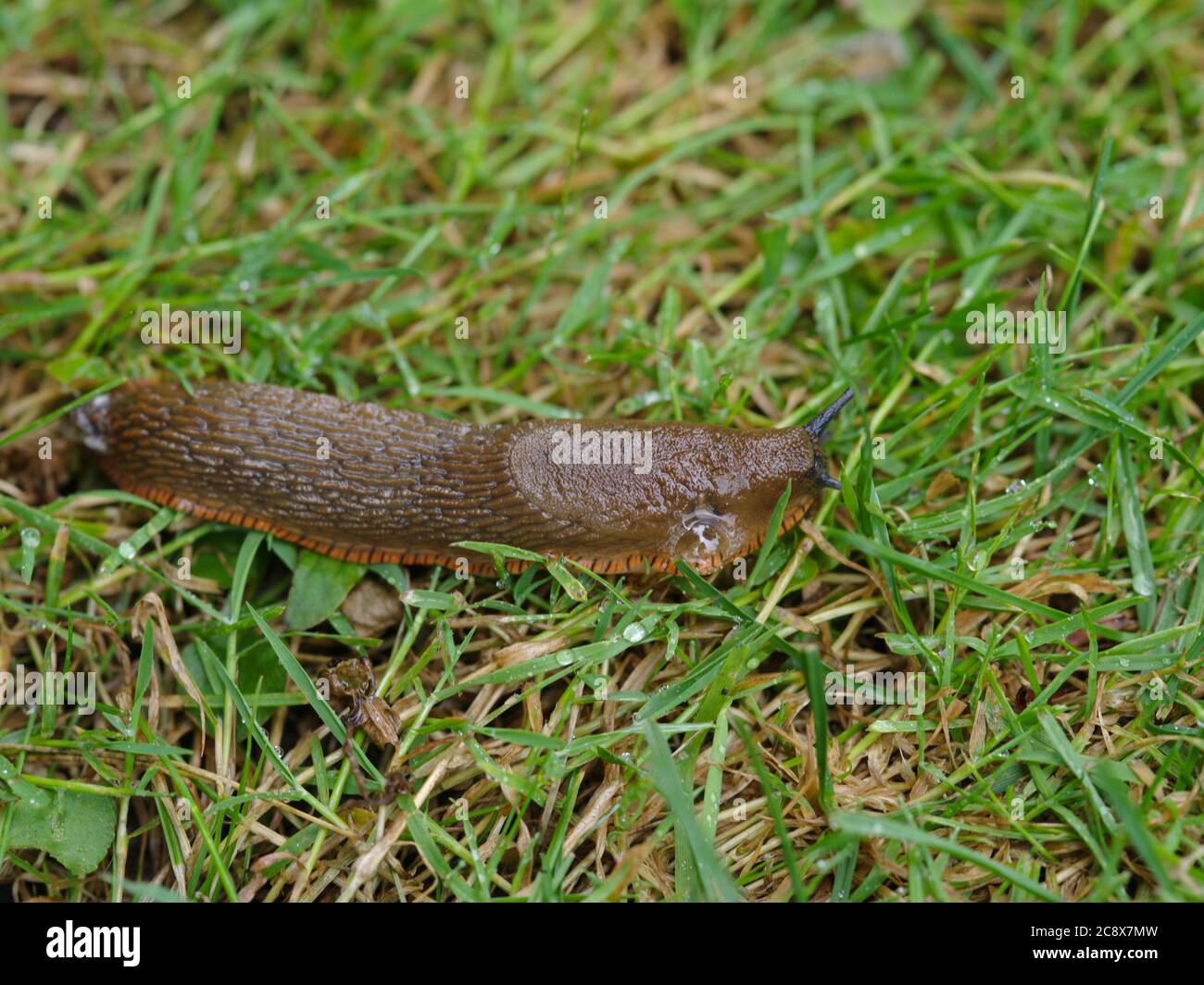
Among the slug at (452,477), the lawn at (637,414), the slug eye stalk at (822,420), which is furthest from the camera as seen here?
the slug eye stalk at (822,420)

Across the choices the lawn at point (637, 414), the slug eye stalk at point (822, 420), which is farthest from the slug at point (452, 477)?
the lawn at point (637, 414)

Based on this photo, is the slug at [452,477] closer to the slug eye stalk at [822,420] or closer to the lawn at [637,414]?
the slug eye stalk at [822,420]

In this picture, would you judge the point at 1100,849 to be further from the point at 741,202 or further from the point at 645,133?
the point at 645,133

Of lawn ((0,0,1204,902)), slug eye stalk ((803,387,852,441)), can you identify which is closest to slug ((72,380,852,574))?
slug eye stalk ((803,387,852,441))

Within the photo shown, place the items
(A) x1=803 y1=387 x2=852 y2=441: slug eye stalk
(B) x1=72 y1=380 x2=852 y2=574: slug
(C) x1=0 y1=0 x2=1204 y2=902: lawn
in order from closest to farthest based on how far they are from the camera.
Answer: (C) x1=0 y1=0 x2=1204 y2=902: lawn → (B) x1=72 y1=380 x2=852 y2=574: slug → (A) x1=803 y1=387 x2=852 y2=441: slug eye stalk

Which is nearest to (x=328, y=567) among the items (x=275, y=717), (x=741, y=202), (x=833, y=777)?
(x=275, y=717)

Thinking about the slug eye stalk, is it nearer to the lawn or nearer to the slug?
the slug
